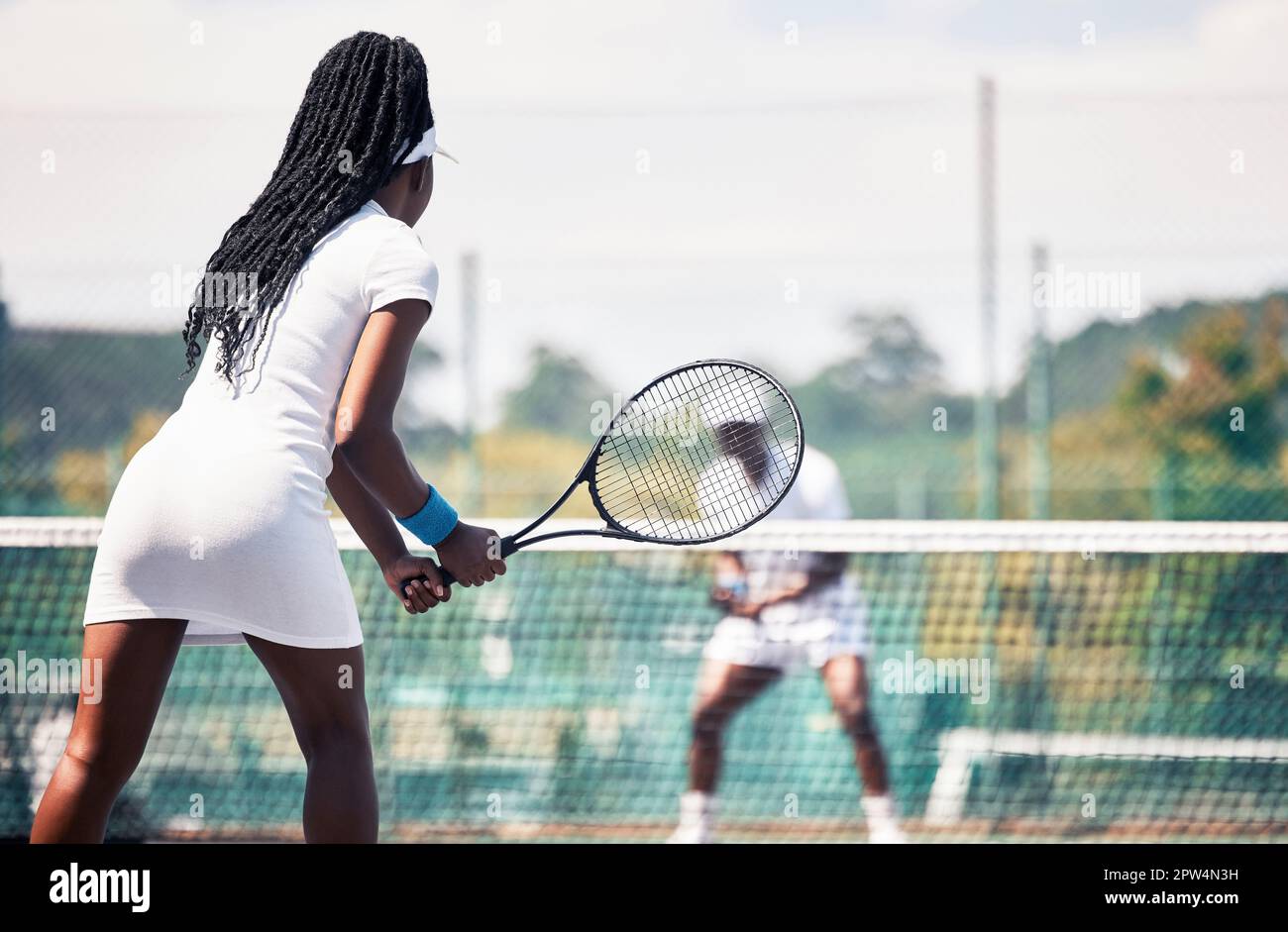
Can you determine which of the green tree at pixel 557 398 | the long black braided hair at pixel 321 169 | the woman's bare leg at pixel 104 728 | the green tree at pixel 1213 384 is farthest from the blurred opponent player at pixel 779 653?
the green tree at pixel 557 398

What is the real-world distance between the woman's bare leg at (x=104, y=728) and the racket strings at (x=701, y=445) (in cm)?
90

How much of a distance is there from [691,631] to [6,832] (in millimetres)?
2111

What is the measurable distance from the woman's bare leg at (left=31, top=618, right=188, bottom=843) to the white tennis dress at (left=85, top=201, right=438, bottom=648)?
1.3 inches

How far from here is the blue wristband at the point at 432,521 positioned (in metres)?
2.15

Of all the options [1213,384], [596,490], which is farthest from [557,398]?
[596,490]

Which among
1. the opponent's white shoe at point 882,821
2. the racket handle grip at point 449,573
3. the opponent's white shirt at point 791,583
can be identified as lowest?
the opponent's white shoe at point 882,821

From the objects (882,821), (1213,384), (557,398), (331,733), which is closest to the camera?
(331,733)

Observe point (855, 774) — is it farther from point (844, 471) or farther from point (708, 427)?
point (844, 471)

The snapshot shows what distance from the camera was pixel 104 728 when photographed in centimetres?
203

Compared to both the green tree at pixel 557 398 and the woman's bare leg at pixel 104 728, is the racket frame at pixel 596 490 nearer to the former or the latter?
the woman's bare leg at pixel 104 728

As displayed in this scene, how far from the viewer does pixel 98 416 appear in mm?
6371

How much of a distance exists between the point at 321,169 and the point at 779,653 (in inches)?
99.3

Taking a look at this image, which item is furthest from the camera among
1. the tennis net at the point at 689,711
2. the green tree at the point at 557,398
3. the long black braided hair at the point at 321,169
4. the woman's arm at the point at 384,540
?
the green tree at the point at 557,398

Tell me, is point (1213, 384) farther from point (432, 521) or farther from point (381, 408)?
point (381, 408)
